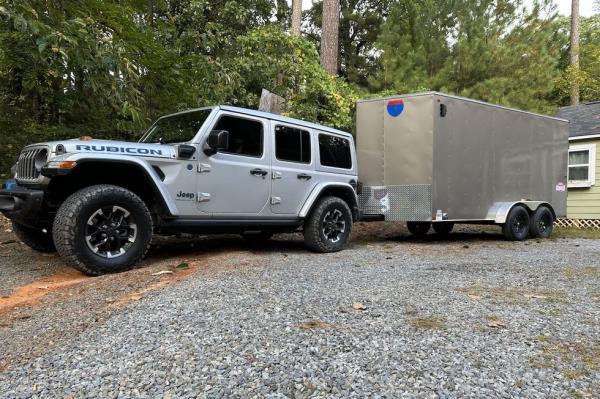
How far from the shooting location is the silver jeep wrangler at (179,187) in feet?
15.6

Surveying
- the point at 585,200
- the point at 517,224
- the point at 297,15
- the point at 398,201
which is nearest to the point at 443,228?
the point at 517,224

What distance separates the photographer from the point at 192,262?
5867mm

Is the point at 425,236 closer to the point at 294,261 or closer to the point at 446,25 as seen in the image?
the point at 294,261

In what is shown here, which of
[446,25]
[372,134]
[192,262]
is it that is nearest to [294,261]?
[192,262]

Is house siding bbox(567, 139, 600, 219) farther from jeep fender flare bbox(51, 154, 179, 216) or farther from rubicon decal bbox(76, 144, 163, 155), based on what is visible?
rubicon decal bbox(76, 144, 163, 155)

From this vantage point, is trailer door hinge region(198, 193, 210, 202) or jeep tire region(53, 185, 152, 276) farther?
trailer door hinge region(198, 193, 210, 202)

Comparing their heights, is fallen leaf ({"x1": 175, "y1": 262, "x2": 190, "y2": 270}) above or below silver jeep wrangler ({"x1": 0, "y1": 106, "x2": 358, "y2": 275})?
below

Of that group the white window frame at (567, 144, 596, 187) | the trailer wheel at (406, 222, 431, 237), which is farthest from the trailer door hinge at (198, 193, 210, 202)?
the white window frame at (567, 144, 596, 187)

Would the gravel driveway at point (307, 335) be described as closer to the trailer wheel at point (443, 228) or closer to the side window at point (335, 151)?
the side window at point (335, 151)

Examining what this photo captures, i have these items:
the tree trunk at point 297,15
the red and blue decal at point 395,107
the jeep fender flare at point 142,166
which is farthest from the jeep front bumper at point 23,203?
the tree trunk at point 297,15

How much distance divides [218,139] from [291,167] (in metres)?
1.50

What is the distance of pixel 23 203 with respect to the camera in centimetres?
473

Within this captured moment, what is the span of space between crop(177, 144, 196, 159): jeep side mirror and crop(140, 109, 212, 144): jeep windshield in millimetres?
274

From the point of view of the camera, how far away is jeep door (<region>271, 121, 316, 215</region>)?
6.55m
